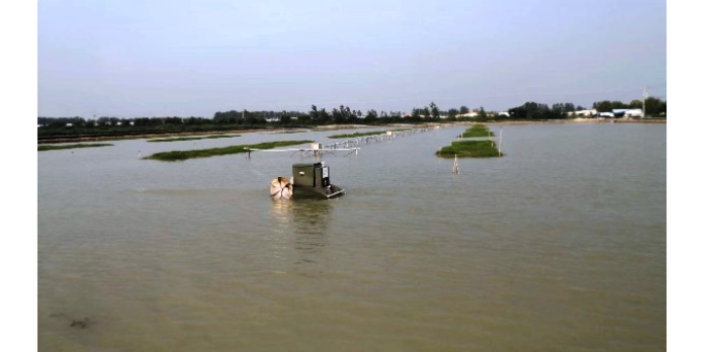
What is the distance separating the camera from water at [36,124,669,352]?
19.5 feet

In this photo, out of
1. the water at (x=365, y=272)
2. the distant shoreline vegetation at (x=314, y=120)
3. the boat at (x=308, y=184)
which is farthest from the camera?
the distant shoreline vegetation at (x=314, y=120)

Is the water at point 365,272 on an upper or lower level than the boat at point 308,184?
lower

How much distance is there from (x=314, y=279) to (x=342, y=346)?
238 centimetres

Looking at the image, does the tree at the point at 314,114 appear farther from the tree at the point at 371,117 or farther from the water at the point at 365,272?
the water at the point at 365,272

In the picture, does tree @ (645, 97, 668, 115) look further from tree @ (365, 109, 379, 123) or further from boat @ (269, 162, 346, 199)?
boat @ (269, 162, 346, 199)

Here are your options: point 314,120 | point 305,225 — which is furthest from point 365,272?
point 314,120

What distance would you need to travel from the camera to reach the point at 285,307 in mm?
6844

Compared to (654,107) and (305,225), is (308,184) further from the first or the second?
(654,107)

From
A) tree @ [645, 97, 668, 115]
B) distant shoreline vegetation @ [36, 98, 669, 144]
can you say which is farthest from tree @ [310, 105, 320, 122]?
tree @ [645, 97, 668, 115]

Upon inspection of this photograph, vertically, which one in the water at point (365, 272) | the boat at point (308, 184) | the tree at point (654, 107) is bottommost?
the water at point (365, 272)

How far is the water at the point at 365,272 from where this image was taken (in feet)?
19.5

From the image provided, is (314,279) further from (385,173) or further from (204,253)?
(385,173)

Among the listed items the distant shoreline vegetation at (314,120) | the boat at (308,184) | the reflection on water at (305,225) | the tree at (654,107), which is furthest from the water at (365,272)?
the tree at (654,107)
